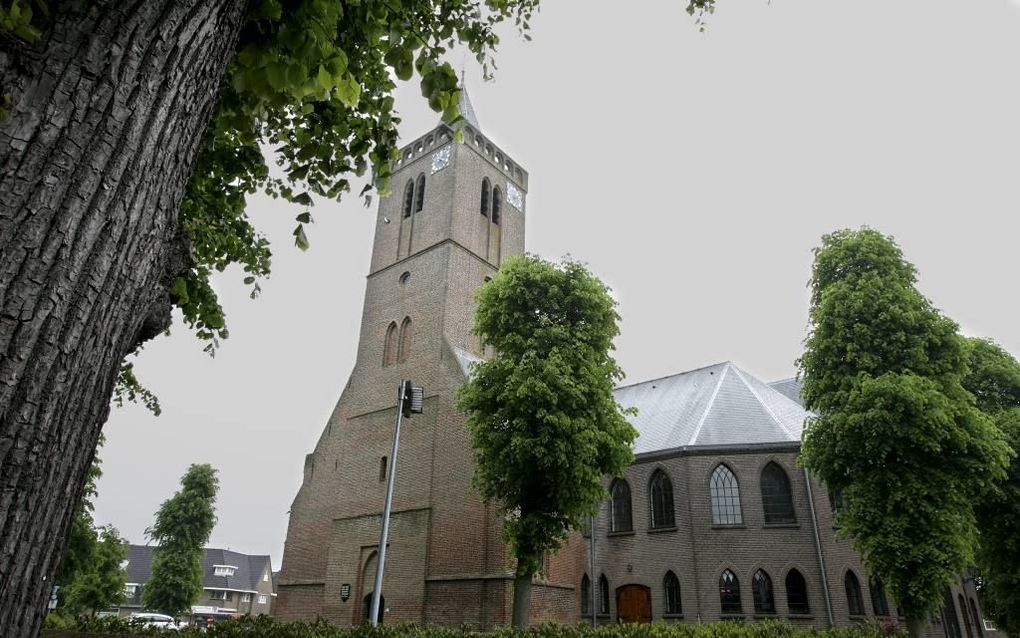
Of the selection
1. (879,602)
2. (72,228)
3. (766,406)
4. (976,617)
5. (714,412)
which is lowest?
(976,617)

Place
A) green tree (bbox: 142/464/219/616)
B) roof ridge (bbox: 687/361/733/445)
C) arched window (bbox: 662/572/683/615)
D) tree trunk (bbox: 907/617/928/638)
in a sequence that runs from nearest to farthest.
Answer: tree trunk (bbox: 907/617/928/638)
arched window (bbox: 662/572/683/615)
roof ridge (bbox: 687/361/733/445)
green tree (bbox: 142/464/219/616)

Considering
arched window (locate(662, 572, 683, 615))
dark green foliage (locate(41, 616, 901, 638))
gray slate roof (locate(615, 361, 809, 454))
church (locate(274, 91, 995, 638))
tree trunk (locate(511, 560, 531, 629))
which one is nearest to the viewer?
dark green foliage (locate(41, 616, 901, 638))

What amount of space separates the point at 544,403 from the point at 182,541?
30984 mm

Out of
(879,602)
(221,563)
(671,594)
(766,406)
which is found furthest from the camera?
(221,563)

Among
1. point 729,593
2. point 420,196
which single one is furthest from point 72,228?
point 420,196

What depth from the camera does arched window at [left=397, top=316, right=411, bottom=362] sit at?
26906mm

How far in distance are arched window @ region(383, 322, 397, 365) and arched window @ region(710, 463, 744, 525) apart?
13.9 metres

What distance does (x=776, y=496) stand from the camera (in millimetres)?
24297

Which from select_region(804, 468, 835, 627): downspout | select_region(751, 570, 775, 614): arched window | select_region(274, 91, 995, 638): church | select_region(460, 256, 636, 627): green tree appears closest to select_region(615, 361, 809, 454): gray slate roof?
select_region(274, 91, 995, 638): church

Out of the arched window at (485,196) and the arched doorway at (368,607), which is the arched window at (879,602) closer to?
the arched doorway at (368,607)

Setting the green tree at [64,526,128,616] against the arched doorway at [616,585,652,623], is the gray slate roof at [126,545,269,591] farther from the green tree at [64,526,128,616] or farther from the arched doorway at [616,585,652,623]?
the arched doorway at [616,585,652,623]

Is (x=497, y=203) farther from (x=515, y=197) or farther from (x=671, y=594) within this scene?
(x=671, y=594)

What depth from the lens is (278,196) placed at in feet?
25.9

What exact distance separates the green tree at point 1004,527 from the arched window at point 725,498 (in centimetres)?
742
